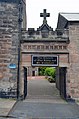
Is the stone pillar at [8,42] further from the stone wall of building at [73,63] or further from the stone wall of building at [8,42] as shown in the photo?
the stone wall of building at [73,63]

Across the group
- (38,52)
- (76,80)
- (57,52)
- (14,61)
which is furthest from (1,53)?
(76,80)

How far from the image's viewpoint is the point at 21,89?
61.8 feet

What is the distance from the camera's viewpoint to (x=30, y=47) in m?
19.0

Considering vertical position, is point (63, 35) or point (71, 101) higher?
point (63, 35)

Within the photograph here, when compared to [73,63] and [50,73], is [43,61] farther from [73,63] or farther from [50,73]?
[50,73]

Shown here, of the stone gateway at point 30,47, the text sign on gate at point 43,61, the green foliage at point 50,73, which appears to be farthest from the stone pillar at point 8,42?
the green foliage at point 50,73

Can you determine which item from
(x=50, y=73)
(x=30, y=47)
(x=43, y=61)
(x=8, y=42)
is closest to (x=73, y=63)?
(x=43, y=61)

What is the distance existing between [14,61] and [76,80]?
435cm

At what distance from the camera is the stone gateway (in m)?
18.6

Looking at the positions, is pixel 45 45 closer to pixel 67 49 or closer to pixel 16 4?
pixel 67 49

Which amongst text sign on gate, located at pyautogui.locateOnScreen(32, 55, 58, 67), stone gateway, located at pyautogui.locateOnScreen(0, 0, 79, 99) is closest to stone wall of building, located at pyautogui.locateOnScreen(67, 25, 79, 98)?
stone gateway, located at pyautogui.locateOnScreen(0, 0, 79, 99)

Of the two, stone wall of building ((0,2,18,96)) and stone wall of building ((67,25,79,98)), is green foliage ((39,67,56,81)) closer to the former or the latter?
stone wall of building ((67,25,79,98))

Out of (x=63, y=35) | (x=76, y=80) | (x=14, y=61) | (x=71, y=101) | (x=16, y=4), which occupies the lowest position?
(x=71, y=101)

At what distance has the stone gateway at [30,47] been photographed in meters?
18.6
